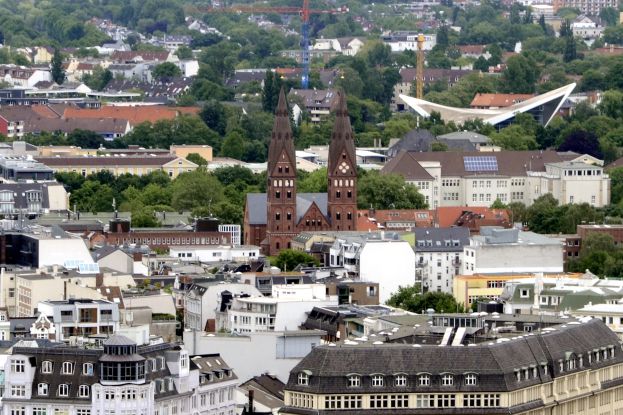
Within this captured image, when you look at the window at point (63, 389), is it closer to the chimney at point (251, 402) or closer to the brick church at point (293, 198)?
the chimney at point (251, 402)

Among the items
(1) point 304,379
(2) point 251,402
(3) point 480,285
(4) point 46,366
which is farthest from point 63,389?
(3) point 480,285

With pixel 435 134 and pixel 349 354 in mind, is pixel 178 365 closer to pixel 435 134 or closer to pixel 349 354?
pixel 349 354

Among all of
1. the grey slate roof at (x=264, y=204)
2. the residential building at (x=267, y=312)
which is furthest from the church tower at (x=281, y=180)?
the residential building at (x=267, y=312)

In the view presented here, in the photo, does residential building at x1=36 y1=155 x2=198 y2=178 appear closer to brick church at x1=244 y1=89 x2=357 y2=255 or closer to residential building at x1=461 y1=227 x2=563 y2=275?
brick church at x1=244 y1=89 x2=357 y2=255

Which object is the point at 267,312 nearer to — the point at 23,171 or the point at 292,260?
the point at 292,260

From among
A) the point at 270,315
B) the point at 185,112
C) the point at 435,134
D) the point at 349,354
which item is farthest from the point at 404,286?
the point at 185,112

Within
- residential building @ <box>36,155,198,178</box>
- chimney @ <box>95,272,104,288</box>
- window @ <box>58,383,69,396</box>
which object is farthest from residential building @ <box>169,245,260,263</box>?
window @ <box>58,383,69,396</box>
